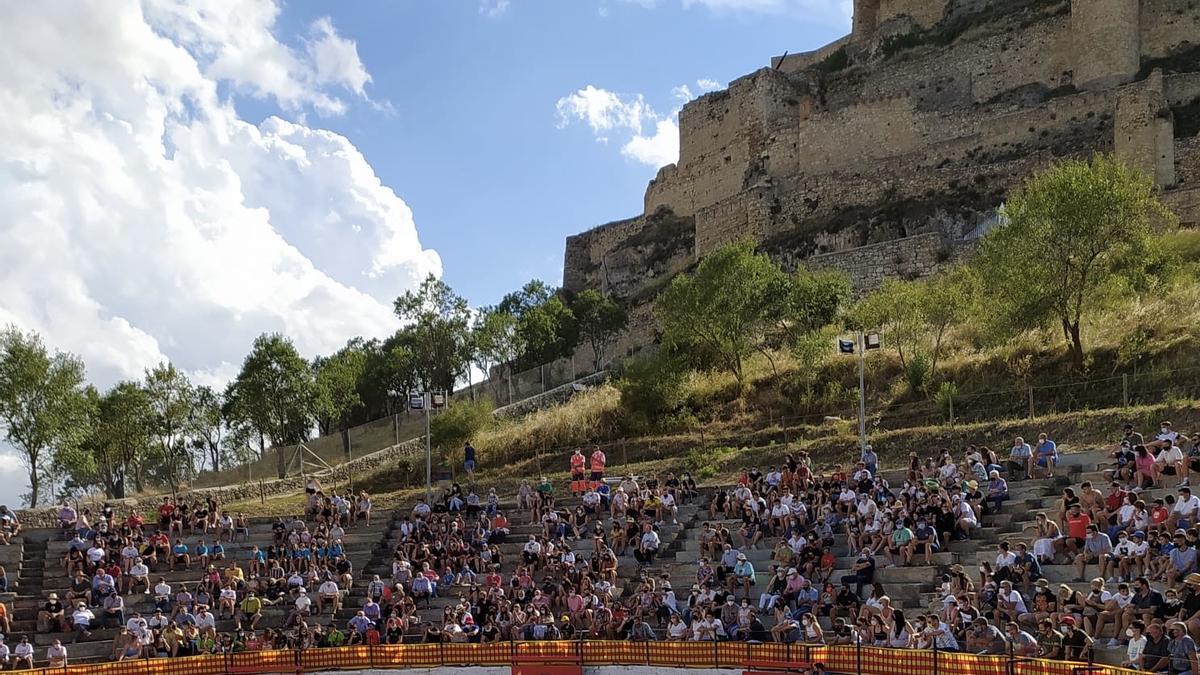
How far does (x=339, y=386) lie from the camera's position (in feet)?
177

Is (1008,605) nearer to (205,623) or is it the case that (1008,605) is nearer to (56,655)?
(205,623)

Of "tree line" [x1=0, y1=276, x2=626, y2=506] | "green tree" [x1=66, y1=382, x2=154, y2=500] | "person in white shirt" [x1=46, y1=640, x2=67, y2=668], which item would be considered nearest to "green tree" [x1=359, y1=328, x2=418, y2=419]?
"tree line" [x1=0, y1=276, x2=626, y2=506]

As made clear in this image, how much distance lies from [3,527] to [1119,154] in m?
38.5

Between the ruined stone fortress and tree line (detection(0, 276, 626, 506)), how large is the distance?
4.50m

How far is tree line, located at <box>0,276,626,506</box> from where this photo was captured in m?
37.9

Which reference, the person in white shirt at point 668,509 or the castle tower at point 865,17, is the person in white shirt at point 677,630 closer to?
the person in white shirt at point 668,509

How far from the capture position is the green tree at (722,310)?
35.8 meters

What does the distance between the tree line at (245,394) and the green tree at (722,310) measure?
1043 cm

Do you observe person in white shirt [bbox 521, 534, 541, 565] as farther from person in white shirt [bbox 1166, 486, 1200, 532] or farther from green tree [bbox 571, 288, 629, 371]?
green tree [bbox 571, 288, 629, 371]

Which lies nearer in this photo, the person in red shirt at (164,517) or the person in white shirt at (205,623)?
the person in white shirt at (205,623)

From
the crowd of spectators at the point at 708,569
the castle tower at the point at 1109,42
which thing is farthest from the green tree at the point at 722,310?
the castle tower at the point at 1109,42

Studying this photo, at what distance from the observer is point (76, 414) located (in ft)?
127

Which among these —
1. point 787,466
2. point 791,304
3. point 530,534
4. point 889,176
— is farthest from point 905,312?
point 889,176

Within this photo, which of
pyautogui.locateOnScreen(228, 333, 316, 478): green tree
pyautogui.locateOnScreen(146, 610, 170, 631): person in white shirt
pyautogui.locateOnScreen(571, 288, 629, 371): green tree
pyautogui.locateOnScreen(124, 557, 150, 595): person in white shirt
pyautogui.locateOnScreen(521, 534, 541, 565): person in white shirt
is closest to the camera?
pyautogui.locateOnScreen(146, 610, 170, 631): person in white shirt
